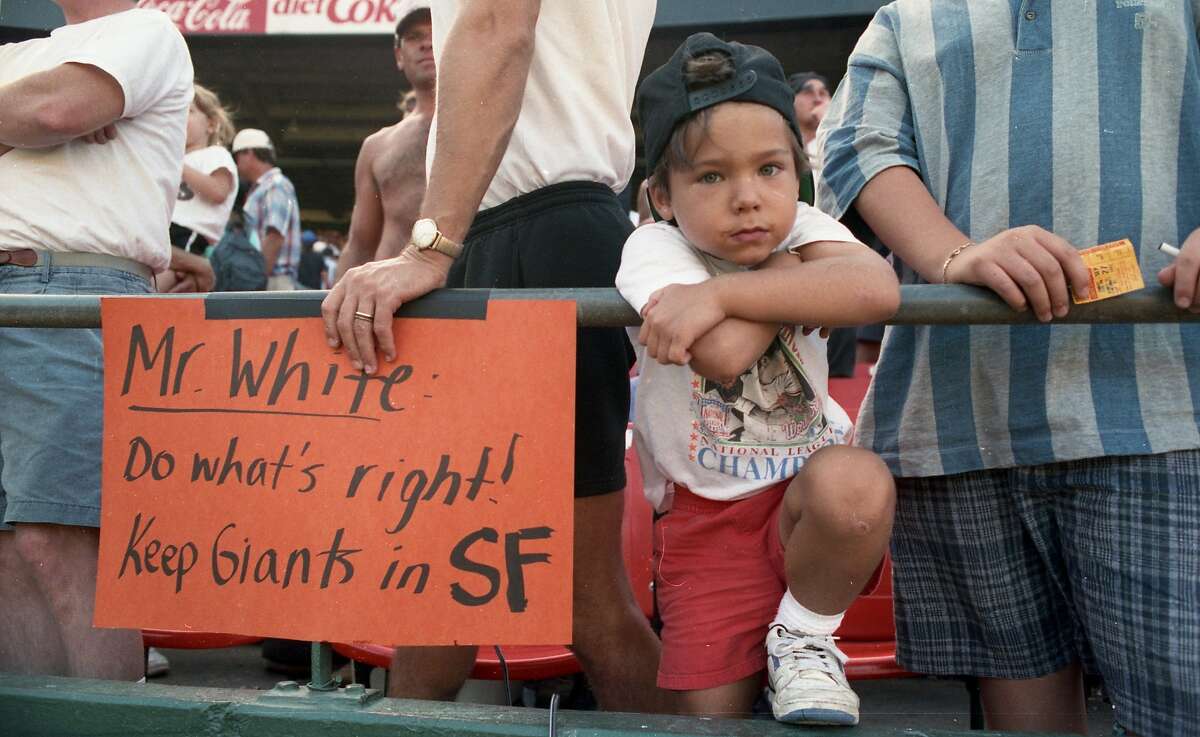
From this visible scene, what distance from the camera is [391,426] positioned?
1.67m

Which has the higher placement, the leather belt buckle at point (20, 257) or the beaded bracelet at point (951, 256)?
the leather belt buckle at point (20, 257)

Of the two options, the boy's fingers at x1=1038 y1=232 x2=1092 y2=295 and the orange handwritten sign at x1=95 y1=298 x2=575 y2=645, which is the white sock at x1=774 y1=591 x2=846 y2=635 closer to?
the orange handwritten sign at x1=95 y1=298 x2=575 y2=645

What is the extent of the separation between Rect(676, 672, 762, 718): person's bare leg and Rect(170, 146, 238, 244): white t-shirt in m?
3.68

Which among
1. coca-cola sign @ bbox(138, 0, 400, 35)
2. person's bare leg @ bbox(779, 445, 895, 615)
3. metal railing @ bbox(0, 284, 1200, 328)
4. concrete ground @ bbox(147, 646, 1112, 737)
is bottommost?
concrete ground @ bbox(147, 646, 1112, 737)

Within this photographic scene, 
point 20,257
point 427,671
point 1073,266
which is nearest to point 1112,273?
point 1073,266

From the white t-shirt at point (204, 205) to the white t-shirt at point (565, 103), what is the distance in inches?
121

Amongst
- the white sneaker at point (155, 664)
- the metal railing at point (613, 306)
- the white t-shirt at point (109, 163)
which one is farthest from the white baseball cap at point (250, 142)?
the metal railing at point (613, 306)

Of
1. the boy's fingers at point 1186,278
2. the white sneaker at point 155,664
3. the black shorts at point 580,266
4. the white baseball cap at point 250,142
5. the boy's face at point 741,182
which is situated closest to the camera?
the boy's fingers at point 1186,278

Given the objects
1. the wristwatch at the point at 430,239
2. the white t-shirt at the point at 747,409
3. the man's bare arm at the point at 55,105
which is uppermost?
the man's bare arm at the point at 55,105

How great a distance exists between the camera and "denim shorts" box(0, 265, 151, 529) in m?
2.19

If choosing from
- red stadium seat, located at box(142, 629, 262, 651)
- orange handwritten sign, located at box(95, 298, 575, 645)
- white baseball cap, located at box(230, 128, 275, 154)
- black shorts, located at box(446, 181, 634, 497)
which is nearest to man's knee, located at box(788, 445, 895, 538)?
orange handwritten sign, located at box(95, 298, 575, 645)

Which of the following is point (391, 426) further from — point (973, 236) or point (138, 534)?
point (973, 236)

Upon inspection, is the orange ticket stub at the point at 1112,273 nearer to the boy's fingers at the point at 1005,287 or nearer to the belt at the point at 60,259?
the boy's fingers at the point at 1005,287

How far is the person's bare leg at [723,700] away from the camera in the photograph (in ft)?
5.74
